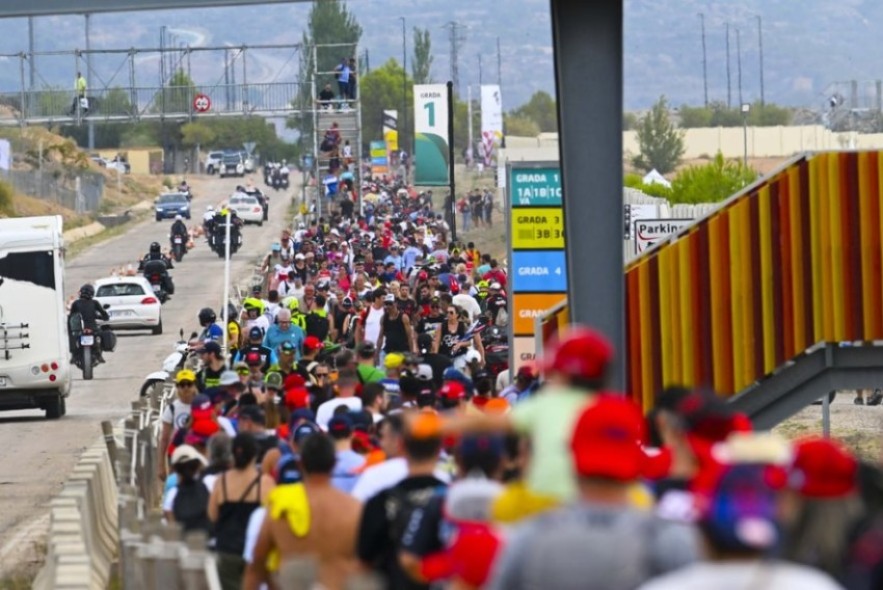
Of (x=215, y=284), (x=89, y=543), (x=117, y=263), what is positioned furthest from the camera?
(x=117, y=263)

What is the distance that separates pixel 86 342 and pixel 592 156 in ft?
75.6

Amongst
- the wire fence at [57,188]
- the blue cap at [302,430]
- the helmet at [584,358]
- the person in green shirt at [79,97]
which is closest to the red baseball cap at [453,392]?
the blue cap at [302,430]

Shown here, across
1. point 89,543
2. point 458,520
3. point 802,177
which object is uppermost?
point 802,177

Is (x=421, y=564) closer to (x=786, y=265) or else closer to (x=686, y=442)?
(x=686, y=442)

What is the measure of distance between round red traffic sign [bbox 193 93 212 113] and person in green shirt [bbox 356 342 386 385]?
68441 mm

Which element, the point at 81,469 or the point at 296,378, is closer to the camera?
the point at 296,378

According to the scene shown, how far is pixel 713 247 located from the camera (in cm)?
1969

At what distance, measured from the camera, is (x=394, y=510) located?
9.27 m

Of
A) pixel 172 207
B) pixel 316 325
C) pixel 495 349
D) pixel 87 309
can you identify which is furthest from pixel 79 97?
pixel 495 349

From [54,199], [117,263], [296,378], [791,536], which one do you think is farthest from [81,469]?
[54,199]

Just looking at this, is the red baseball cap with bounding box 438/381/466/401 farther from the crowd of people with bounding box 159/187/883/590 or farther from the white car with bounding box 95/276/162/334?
the white car with bounding box 95/276/162/334

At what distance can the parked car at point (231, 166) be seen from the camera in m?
168

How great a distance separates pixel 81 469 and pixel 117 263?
192ft

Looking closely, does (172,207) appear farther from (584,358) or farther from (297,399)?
(584,358)
